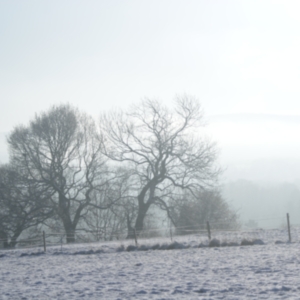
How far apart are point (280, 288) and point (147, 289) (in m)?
2.46

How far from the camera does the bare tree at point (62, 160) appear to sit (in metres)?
34.7

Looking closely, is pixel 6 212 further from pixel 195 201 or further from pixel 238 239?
pixel 238 239

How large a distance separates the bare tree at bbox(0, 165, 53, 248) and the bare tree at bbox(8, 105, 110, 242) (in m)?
0.70

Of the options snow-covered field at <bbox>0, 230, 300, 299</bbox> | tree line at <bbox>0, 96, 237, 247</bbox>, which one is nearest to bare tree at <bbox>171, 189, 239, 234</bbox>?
tree line at <bbox>0, 96, 237, 247</bbox>

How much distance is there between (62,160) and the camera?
36062mm

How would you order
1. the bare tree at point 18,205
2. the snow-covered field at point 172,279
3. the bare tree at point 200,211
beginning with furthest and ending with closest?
the bare tree at point 200,211 → the bare tree at point 18,205 → the snow-covered field at point 172,279

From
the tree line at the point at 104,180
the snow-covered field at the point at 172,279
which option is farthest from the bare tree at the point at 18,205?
the snow-covered field at the point at 172,279

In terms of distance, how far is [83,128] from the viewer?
37.7m

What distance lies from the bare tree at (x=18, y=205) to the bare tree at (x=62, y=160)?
701mm

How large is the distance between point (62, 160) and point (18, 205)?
15.9 feet

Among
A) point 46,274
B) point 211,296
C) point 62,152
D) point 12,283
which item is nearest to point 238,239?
point 46,274

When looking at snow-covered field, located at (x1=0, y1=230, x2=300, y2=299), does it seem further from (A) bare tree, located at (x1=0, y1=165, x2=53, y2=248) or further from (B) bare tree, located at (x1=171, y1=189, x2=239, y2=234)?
(A) bare tree, located at (x1=0, y1=165, x2=53, y2=248)

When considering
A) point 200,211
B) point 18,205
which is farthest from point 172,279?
point 18,205

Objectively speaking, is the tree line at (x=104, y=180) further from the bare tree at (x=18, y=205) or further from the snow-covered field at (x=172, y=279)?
the snow-covered field at (x=172, y=279)
